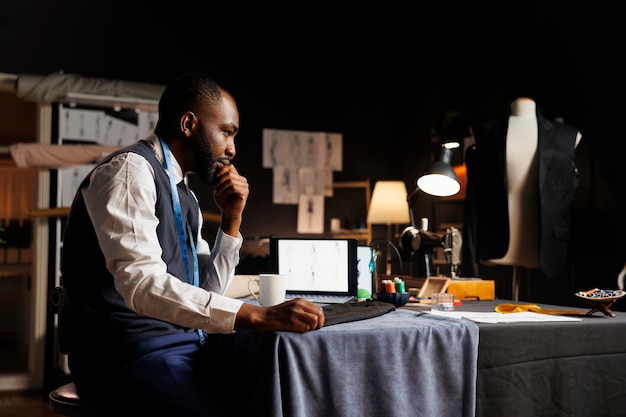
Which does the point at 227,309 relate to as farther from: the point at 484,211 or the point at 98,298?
the point at 484,211

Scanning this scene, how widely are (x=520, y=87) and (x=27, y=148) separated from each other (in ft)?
11.3

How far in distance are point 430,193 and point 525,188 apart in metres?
1.15

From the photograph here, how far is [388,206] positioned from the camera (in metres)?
6.40

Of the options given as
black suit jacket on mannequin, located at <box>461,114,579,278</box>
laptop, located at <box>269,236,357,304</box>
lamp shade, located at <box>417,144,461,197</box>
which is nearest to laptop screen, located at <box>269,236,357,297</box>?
laptop, located at <box>269,236,357,304</box>

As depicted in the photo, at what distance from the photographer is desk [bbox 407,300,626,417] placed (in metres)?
1.85

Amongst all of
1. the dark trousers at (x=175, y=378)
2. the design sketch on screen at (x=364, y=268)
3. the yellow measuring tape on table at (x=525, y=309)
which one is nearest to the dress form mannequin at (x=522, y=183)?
the design sketch on screen at (x=364, y=268)

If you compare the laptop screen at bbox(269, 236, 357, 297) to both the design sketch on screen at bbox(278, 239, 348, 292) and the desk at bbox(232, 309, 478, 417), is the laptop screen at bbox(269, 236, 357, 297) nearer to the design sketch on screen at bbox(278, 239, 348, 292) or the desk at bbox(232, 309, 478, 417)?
the design sketch on screen at bbox(278, 239, 348, 292)

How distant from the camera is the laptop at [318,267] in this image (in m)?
2.40

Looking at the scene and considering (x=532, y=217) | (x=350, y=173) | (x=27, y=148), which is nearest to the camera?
(x=532, y=217)

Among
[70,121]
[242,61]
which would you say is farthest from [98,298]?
[242,61]

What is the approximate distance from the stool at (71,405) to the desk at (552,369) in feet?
3.17

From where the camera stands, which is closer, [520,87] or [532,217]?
[532,217]

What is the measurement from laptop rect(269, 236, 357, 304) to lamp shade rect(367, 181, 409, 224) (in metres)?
3.93

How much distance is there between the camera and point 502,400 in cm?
185
